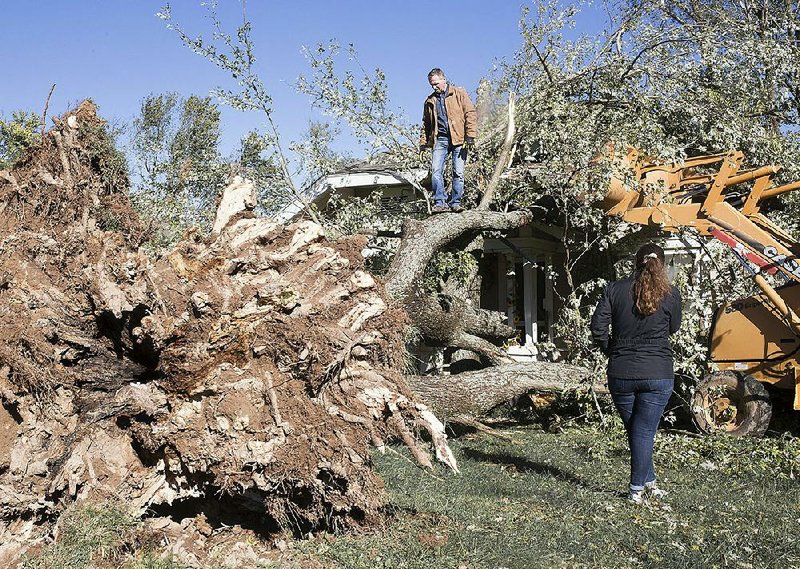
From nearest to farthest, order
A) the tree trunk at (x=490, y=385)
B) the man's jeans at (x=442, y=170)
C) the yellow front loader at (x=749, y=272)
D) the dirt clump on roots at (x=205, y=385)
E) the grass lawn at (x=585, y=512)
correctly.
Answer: the dirt clump on roots at (x=205, y=385) < the grass lawn at (x=585, y=512) < the yellow front loader at (x=749, y=272) < the tree trunk at (x=490, y=385) < the man's jeans at (x=442, y=170)

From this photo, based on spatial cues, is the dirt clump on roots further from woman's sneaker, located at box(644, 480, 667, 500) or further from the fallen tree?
woman's sneaker, located at box(644, 480, 667, 500)

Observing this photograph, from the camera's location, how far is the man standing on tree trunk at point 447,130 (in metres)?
9.48

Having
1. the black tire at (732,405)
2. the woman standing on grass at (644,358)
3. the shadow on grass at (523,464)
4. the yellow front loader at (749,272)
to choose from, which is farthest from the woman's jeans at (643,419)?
the black tire at (732,405)

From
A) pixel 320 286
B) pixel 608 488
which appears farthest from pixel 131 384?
pixel 608 488

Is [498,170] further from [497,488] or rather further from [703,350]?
[497,488]

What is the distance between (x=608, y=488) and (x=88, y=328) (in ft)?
12.7

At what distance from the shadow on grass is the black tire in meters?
2.18

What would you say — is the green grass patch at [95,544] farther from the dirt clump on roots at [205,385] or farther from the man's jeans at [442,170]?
the man's jeans at [442,170]

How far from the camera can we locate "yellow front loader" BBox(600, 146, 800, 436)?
795 centimetres

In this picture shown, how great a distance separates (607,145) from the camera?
9.15 m

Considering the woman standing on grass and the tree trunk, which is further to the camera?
the tree trunk

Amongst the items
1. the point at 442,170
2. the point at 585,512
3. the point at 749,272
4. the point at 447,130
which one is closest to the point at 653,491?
the point at 585,512

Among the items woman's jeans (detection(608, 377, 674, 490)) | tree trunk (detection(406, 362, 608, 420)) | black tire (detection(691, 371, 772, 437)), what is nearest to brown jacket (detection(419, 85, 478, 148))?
tree trunk (detection(406, 362, 608, 420))

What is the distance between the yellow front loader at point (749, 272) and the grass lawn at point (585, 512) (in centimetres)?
52
